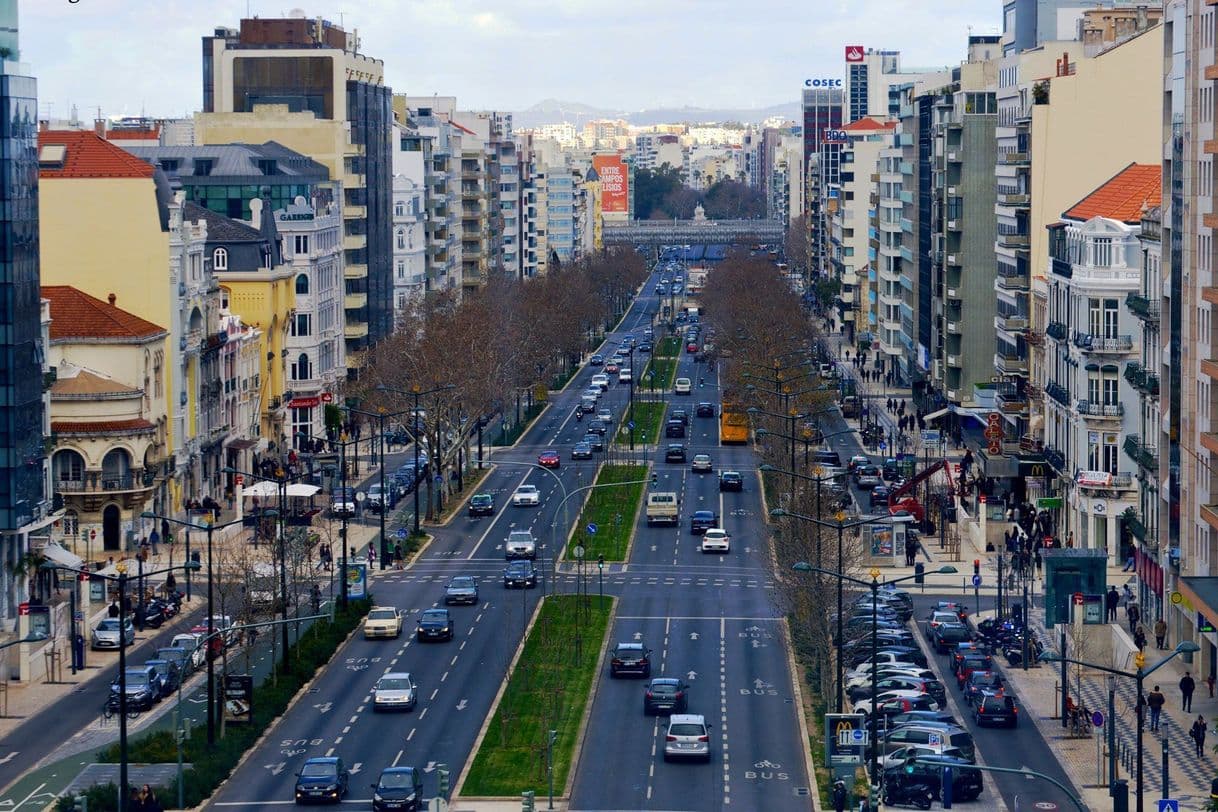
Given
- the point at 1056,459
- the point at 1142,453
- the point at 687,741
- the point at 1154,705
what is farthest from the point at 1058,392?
the point at 687,741

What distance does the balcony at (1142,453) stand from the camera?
96.8 metres

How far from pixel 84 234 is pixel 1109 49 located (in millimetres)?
57943

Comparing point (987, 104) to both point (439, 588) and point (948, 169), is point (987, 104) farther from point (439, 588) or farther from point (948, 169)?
point (439, 588)

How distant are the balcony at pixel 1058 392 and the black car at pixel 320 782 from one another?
59.5 meters

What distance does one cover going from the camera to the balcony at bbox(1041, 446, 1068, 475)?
401 feet

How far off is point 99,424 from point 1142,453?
50.4 meters

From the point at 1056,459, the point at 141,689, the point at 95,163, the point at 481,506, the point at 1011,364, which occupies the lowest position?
the point at 141,689

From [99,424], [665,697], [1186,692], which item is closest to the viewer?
[1186,692]

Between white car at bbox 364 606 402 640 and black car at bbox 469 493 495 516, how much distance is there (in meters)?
37.2

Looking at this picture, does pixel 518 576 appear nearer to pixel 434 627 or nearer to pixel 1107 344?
pixel 434 627

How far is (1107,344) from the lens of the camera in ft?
377

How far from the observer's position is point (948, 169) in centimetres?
16725

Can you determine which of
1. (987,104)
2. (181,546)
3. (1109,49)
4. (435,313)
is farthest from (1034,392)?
(435,313)

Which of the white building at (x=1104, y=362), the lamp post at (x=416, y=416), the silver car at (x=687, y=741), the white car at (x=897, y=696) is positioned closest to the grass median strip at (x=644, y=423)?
the lamp post at (x=416, y=416)
